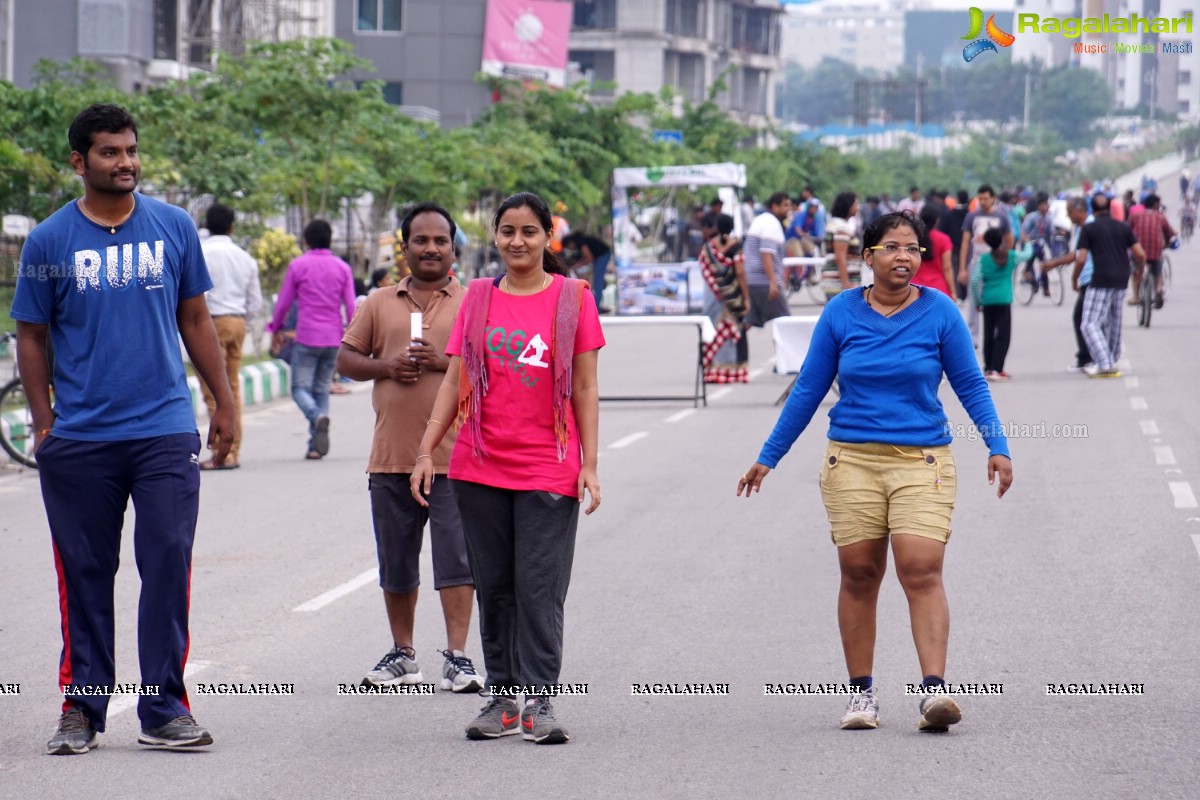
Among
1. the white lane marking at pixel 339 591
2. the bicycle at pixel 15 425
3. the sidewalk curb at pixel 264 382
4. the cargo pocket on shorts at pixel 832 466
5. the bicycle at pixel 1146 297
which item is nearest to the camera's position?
the cargo pocket on shorts at pixel 832 466

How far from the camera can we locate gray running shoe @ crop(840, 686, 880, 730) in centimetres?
630

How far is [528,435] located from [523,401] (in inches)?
4.3

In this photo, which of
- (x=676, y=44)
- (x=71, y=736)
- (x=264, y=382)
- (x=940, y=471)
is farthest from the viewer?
(x=676, y=44)

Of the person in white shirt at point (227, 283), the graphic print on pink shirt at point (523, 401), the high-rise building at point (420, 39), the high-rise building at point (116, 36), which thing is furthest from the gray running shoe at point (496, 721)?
the high-rise building at point (116, 36)

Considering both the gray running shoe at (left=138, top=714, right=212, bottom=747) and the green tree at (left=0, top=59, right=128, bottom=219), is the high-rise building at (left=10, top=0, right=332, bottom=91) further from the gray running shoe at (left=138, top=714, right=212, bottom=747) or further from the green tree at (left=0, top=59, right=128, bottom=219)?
the gray running shoe at (left=138, top=714, right=212, bottom=747)

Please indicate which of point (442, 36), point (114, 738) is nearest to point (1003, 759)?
point (114, 738)

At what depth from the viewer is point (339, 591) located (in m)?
9.03

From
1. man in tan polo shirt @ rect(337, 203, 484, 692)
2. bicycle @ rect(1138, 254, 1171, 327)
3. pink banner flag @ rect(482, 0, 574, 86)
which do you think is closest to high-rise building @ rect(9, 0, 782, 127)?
pink banner flag @ rect(482, 0, 574, 86)

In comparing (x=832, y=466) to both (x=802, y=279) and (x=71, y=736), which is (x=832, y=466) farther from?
(x=802, y=279)

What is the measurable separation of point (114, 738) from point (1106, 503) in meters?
7.13

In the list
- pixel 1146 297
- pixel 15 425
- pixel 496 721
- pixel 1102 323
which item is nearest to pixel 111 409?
pixel 496 721

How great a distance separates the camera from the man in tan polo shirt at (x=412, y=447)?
6.89 m

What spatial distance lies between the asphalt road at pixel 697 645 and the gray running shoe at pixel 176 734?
0.16 feet

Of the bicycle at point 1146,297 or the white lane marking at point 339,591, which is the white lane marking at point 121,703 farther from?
the bicycle at point 1146,297
